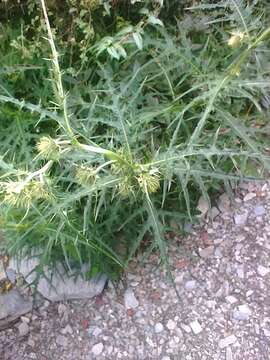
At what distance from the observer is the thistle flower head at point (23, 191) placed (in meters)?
1.10

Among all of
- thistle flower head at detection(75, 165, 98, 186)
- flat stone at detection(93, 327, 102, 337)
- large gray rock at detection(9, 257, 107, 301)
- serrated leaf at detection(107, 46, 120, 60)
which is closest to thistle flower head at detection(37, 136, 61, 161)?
thistle flower head at detection(75, 165, 98, 186)

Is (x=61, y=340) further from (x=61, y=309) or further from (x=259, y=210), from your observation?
(x=259, y=210)

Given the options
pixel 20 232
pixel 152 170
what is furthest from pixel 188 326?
pixel 152 170

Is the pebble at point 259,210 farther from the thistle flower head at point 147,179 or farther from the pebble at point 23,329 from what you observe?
the pebble at point 23,329

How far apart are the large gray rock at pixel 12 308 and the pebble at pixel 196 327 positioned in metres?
0.62

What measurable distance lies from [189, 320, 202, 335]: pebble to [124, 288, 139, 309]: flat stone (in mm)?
215

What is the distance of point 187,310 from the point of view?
1870 millimetres

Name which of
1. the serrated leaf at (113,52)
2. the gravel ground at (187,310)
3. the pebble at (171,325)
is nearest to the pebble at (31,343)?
the gravel ground at (187,310)

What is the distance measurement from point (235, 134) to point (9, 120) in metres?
0.86

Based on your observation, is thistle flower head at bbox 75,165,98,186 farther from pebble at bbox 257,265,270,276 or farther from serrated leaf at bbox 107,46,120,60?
pebble at bbox 257,265,270,276

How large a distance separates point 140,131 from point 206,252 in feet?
1.71

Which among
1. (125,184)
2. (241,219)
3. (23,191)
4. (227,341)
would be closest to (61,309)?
(227,341)

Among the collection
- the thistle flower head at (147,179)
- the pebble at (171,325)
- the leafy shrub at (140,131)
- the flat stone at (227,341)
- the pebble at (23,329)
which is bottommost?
the flat stone at (227,341)

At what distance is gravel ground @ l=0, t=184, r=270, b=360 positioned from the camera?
5.92 ft
